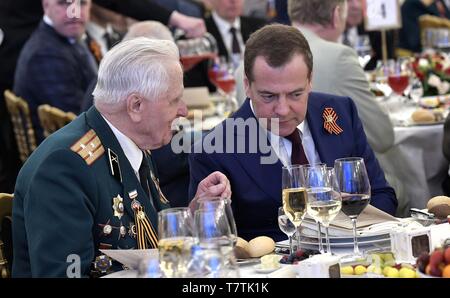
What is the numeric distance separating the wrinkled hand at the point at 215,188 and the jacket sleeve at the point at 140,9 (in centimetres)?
428

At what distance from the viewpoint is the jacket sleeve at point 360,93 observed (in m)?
4.46

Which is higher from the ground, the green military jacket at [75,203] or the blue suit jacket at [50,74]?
the blue suit jacket at [50,74]

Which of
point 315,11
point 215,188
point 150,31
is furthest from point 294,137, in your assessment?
point 150,31

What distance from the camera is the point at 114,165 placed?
2.70m

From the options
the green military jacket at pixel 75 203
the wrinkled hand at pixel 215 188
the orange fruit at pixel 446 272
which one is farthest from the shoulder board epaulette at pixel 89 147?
the orange fruit at pixel 446 272

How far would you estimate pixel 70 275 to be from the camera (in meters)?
2.46

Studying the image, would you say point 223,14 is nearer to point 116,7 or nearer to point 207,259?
point 116,7

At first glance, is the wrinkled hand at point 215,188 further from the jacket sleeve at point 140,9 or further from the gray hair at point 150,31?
the jacket sleeve at point 140,9

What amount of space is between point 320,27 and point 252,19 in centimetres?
310

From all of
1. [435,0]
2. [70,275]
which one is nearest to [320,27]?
[70,275]

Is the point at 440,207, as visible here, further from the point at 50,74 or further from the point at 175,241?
the point at 50,74

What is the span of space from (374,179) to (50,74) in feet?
10.3

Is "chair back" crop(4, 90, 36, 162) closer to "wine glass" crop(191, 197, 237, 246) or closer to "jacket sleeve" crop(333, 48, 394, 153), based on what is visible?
"jacket sleeve" crop(333, 48, 394, 153)
